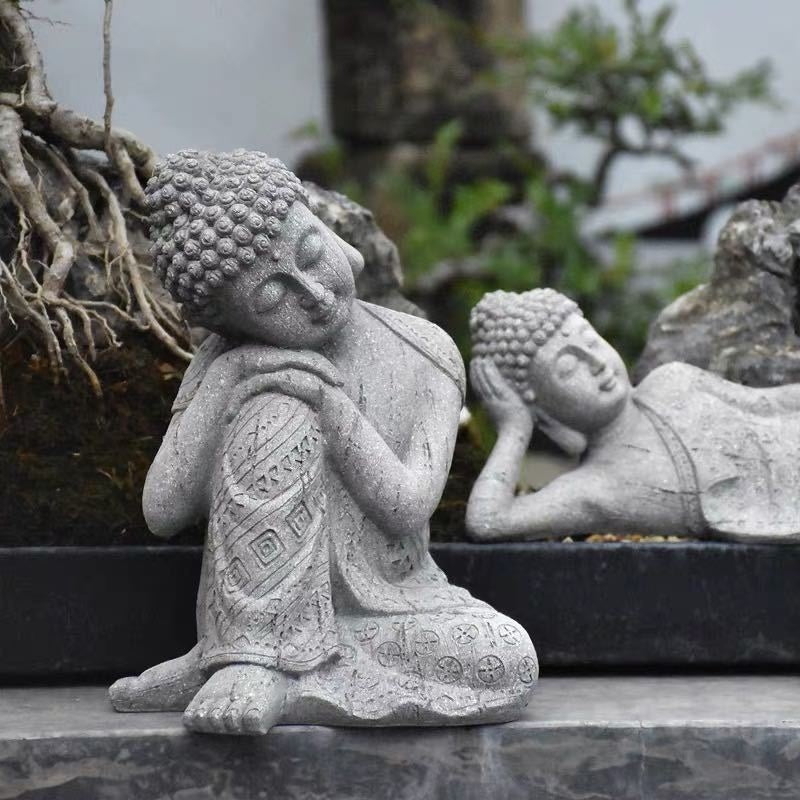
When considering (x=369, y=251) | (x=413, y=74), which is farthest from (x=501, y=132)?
(x=369, y=251)

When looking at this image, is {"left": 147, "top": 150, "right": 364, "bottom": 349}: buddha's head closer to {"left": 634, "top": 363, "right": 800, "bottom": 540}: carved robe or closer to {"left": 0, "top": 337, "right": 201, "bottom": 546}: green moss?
{"left": 0, "top": 337, "right": 201, "bottom": 546}: green moss

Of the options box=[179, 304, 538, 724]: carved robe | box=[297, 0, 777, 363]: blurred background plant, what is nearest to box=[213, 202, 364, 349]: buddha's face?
box=[179, 304, 538, 724]: carved robe

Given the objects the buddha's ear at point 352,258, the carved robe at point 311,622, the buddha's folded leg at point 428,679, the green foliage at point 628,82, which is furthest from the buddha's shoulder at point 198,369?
the green foliage at point 628,82

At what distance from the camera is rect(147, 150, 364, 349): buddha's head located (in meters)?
3.26

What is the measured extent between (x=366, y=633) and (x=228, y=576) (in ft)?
0.92

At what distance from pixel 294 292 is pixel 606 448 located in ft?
3.16

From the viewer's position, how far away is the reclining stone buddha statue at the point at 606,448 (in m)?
3.89

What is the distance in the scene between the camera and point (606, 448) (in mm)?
3994

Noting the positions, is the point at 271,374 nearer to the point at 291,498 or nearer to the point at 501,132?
the point at 291,498

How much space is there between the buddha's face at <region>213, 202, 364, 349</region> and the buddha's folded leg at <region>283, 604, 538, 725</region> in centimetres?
58

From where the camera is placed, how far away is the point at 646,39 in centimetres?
845

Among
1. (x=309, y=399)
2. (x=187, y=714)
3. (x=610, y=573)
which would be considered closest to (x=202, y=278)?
(x=309, y=399)

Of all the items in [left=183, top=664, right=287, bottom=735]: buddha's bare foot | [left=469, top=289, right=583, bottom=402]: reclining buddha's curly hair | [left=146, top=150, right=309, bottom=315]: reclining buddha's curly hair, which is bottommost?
[left=183, top=664, right=287, bottom=735]: buddha's bare foot

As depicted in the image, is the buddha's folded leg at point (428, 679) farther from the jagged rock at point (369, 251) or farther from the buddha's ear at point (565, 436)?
the jagged rock at point (369, 251)
